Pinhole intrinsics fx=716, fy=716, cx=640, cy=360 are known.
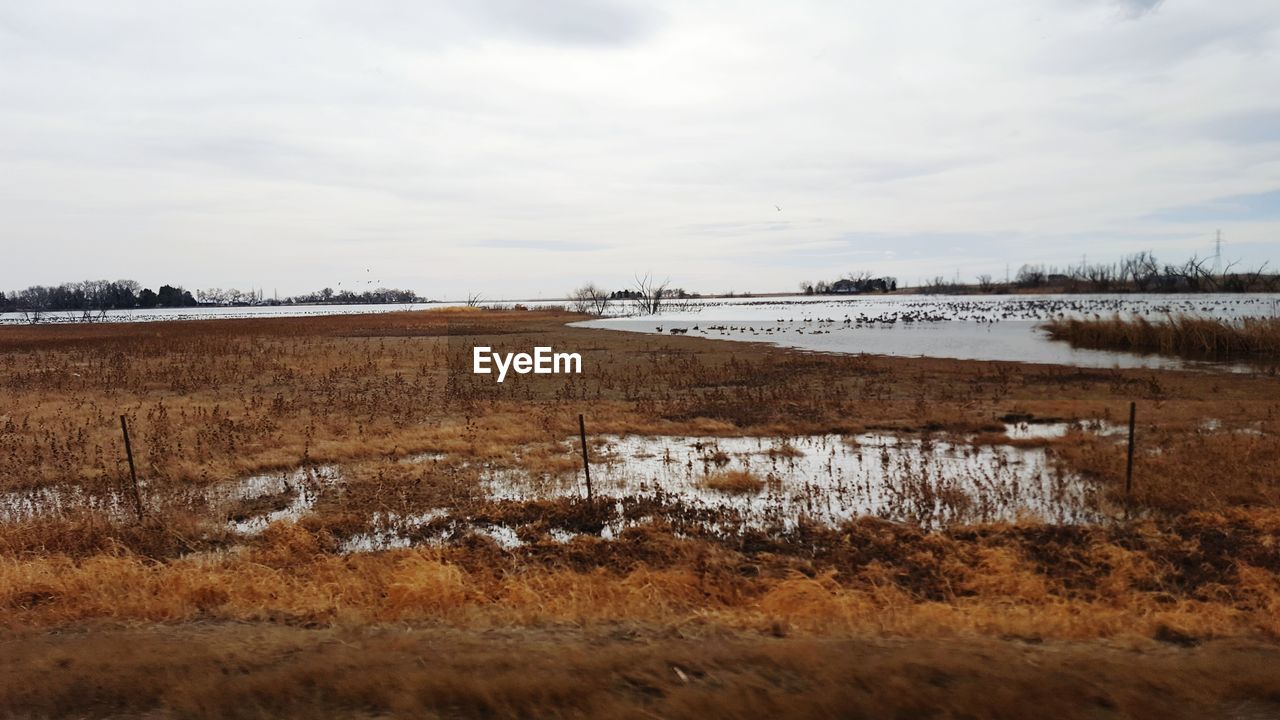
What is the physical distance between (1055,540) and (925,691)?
5.71 meters

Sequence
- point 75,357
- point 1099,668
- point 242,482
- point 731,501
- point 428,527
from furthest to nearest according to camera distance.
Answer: point 75,357
point 242,482
point 731,501
point 428,527
point 1099,668

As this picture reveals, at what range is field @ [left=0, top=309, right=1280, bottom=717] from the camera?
4781mm

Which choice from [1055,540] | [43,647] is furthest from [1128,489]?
[43,647]

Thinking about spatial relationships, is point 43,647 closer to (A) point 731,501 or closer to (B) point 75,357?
(A) point 731,501

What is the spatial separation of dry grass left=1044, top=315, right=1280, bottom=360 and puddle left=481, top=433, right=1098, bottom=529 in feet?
88.7

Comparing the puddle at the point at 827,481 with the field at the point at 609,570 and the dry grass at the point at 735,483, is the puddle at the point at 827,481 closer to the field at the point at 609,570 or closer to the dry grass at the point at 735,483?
the dry grass at the point at 735,483

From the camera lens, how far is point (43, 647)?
577 cm

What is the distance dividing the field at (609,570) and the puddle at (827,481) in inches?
5.4

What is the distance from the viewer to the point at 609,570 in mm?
8477

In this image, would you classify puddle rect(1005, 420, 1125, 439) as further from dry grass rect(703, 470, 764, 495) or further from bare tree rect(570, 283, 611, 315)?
bare tree rect(570, 283, 611, 315)

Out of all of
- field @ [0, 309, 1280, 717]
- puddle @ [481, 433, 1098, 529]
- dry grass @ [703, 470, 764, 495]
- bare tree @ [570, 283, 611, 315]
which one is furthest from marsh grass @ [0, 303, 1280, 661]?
bare tree @ [570, 283, 611, 315]

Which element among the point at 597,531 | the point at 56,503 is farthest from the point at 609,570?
the point at 56,503

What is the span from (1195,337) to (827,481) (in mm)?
32657

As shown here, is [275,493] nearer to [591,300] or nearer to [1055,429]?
[1055,429]
